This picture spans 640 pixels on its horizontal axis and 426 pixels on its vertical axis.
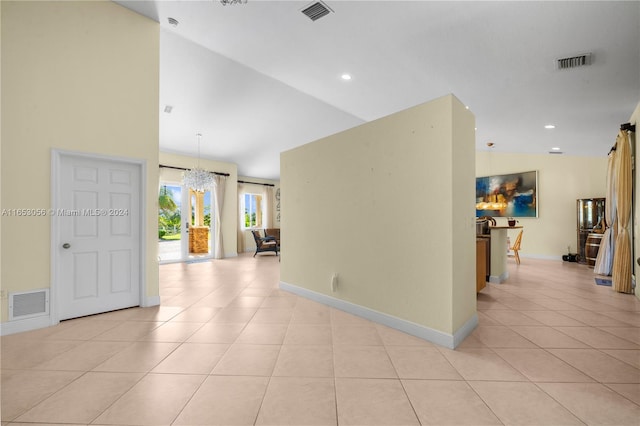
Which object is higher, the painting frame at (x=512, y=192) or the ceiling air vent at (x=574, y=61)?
the ceiling air vent at (x=574, y=61)

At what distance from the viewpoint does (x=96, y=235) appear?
10.8 ft

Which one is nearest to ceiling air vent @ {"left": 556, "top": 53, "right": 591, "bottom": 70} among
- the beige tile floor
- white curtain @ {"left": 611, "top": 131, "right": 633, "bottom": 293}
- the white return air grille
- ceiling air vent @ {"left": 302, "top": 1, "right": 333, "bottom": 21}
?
white curtain @ {"left": 611, "top": 131, "right": 633, "bottom": 293}

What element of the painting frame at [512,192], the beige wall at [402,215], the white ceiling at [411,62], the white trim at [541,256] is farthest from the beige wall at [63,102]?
the white trim at [541,256]

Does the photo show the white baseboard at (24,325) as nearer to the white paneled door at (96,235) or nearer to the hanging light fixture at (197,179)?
the white paneled door at (96,235)

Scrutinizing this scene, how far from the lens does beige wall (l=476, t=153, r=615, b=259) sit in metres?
6.91

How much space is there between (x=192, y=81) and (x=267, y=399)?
4881mm

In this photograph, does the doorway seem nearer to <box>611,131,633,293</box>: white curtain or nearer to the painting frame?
the painting frame

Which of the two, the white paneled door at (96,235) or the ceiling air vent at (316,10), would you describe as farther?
the white paneled door at (96,235)

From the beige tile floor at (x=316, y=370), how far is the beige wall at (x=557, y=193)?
439 centimetres

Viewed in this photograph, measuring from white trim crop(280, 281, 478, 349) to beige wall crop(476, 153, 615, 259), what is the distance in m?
6.39

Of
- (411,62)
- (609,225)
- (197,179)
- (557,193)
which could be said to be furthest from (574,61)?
(197,179)

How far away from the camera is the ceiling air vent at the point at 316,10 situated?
8.79 feet

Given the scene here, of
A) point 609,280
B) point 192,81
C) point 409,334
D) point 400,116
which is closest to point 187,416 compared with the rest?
point 409,334

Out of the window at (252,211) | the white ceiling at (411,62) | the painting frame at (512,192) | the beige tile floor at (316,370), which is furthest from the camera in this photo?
the window at (252,211)
